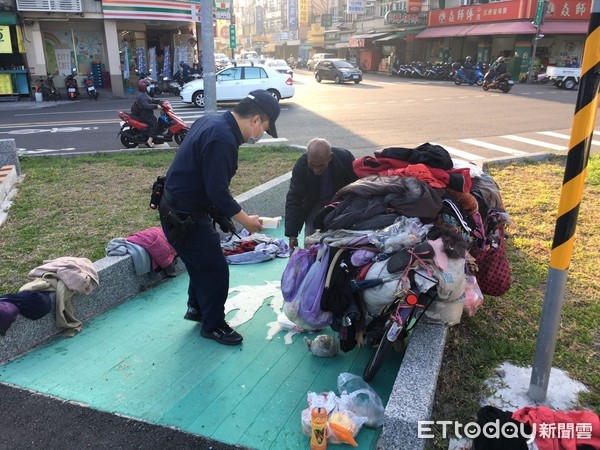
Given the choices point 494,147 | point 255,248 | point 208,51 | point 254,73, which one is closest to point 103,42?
point 254,73

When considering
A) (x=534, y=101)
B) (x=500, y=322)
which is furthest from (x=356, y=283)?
(x=534, y=101)

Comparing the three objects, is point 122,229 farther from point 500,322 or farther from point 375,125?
point 375,125

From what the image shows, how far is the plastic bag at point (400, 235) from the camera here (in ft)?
10.3

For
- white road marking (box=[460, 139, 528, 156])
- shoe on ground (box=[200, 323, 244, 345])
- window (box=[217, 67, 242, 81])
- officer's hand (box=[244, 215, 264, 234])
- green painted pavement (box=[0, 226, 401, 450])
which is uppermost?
window (box=[217, 67, 242, 81])

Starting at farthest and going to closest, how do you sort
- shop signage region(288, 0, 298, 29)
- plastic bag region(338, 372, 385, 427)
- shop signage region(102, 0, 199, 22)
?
1. shop signage region(288, 0, 298, 29)
2. shop signage region(102, 0, 199, 22)
3. plastic bag region(338, 372, 385, 427)

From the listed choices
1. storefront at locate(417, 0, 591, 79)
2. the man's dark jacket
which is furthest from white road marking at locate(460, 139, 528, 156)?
storefront at locate(417, 0, 591, 79)

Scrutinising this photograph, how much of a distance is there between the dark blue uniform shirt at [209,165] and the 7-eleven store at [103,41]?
2248 centimetres

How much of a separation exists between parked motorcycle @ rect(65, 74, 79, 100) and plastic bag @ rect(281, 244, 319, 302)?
73.4ft

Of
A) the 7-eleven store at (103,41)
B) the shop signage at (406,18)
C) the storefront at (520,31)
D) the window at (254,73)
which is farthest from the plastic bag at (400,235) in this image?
the shop signage at (406,18)

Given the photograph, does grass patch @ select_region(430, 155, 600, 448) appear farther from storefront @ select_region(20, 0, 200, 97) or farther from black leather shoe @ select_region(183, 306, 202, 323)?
storefront @ select_region(20, 0, 200, 97)

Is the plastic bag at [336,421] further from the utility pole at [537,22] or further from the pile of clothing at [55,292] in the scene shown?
the utility pole at [537,22]

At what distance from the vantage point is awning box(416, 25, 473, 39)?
114 ft

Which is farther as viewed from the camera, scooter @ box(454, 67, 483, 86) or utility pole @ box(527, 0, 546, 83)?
scooter @ box(454, 67, 483, 86)

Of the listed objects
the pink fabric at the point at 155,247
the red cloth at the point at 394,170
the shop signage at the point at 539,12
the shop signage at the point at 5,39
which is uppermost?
the shop signage at the point at 539,12
